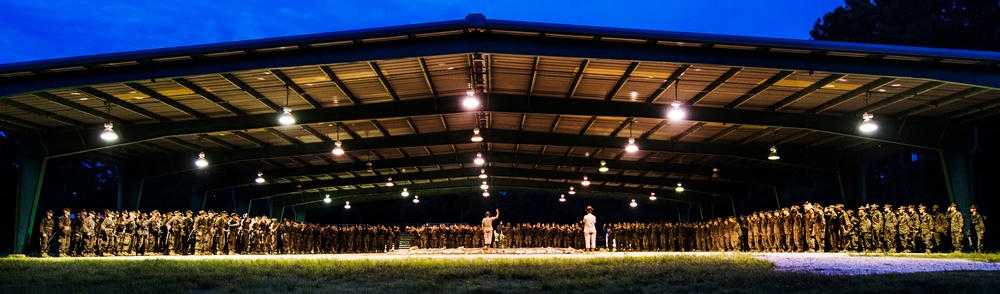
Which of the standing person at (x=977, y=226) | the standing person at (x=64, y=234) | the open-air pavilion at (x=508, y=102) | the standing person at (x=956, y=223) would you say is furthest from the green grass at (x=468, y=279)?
the standing person at (x=977, y=226)

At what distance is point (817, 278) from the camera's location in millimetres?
13555

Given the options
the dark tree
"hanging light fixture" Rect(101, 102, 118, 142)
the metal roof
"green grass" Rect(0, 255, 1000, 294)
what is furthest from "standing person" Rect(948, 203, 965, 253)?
"hanging light fixture" Rect(101, 102, 118, 142)

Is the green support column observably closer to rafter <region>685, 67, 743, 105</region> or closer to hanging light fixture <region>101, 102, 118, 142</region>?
hanging light fixture <region>101, 102, 118, 142</region>

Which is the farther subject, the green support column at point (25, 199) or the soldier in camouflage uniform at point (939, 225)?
the green support column at point (25, 199)

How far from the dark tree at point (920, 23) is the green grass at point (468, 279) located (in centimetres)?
3543

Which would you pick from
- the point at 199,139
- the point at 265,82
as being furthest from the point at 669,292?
the point at 199,139

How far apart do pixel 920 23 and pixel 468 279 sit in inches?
1672

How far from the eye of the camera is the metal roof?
19781mm

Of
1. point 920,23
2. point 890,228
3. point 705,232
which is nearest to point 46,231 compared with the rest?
point 890,228

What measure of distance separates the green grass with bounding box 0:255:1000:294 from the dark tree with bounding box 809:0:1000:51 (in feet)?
116

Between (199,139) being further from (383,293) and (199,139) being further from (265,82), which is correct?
(383,293)

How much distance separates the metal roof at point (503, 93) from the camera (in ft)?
64.9

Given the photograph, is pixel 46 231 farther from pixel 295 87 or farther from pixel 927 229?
pixel 927 229

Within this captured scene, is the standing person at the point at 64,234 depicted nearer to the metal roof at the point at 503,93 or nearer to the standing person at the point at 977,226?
the metal roof at the point at 503,93
